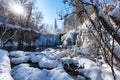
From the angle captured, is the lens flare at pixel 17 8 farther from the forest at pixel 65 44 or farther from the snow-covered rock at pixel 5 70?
the snow-covered rock at pixel 5 70

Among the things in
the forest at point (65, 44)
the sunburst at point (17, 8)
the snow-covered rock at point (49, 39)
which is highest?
the sunburst at point (17, 8)

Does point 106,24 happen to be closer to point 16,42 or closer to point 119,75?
point 119,75

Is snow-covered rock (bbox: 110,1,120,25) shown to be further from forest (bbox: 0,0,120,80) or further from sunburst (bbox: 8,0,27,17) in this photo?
sunburst (bbox: 8,0,27,17)

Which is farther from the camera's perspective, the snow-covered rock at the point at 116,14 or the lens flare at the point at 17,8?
the lens flare at the point at 17,8

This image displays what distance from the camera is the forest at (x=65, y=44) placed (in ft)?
17.3

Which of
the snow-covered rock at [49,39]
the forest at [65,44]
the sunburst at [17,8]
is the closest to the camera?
the forest at [65,44]

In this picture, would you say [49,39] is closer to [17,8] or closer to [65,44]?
[17,8]

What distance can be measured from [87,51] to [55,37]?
24054 mm

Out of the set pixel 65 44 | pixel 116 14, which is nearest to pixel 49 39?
pixel 65 44

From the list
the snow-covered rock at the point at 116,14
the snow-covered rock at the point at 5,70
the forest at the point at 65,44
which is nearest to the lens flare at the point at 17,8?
the forest at the point at 65,44

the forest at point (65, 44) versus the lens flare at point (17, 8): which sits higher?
the lens flare at point (17, 8)

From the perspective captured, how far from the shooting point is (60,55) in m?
12.1

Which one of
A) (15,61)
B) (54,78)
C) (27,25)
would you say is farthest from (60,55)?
(27,25)

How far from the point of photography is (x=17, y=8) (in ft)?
107
